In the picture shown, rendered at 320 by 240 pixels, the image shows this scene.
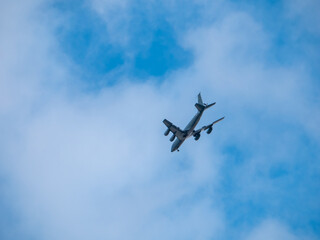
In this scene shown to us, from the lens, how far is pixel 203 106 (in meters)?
69.8

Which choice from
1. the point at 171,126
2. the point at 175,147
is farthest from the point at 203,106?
the point at 175,147

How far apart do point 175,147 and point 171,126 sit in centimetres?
680

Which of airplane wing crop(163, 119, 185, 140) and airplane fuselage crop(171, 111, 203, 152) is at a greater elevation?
airplane wing crop(163, 119, 185, 140)

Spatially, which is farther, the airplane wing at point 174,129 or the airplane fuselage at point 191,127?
the airplane wing at point 174,129

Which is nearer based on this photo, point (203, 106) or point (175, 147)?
point (203, 106)

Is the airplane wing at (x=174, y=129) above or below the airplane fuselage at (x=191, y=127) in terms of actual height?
above

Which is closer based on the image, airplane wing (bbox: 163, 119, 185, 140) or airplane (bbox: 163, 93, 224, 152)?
airplane (bbox: 163, 93, 224, 152)

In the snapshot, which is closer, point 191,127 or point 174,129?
point 191,127

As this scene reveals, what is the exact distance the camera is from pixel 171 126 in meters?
73.7

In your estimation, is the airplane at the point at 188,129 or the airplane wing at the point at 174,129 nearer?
the airplane at the point at 188,129

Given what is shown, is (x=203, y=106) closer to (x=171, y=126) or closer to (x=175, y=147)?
(x=171, y=126)

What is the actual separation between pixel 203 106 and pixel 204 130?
10.1 m

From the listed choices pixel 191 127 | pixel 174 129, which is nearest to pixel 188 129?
pixel 191 127

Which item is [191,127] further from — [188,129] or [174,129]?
[174,129]
